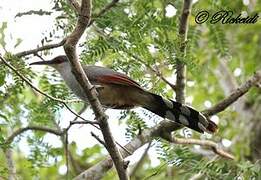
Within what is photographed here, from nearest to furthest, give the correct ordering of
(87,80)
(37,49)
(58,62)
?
(87,80) → (37,49) → (58,62)

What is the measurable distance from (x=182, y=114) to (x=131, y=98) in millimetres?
338

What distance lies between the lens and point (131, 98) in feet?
12.1

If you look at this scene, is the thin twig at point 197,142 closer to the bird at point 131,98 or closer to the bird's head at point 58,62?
the bird at point 131,98

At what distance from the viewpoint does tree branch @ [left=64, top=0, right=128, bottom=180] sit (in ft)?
8.05

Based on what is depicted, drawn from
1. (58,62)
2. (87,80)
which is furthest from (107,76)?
(87,80)

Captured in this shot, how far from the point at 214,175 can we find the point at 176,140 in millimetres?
865

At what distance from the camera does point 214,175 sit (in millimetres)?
3150

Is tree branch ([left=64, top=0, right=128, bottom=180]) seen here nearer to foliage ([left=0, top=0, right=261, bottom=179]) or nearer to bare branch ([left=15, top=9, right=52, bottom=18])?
foliage ([left=0, top=0, right=261, bottom=179])

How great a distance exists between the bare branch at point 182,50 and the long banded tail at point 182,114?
22 cm

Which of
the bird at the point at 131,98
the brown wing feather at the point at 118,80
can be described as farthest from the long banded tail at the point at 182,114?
the brown wing feather at the point at 118,80

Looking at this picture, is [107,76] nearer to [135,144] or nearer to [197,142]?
[135,144]

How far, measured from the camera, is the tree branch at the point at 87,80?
8.05ft

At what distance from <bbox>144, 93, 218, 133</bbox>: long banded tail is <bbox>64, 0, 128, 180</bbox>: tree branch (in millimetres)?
859

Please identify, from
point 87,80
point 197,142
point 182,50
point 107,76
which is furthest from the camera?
point 197,142
